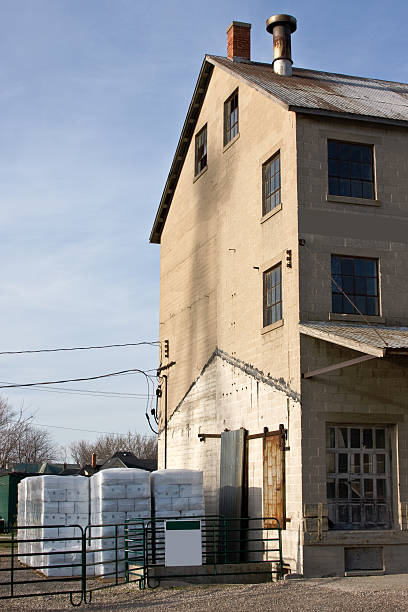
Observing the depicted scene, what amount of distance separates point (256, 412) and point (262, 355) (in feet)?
4.57

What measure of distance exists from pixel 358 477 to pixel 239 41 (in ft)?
49.5

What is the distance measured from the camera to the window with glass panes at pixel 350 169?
18.3 meters

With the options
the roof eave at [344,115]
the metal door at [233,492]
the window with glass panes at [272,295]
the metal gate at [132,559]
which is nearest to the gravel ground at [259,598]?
the metal gate at [132,559]

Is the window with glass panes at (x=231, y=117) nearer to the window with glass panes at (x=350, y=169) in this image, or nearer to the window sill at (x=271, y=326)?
the window with glass panes at (x=350, y=169)

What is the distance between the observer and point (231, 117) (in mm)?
23125

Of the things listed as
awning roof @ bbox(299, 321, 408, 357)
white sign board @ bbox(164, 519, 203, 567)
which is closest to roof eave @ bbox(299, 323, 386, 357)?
awning roof @ bbox(299, 321, 408, 357)

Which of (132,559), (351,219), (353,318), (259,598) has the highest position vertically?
(351,219)

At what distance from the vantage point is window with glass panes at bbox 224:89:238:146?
22741 millimetres

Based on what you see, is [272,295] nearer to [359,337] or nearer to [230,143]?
[359,337]

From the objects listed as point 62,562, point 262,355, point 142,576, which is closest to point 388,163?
point 262,355

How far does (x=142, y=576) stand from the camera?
15.5 m

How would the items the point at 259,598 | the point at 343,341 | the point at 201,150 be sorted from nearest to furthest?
the point at 259,598
the point at 343,341
the point at 201,150

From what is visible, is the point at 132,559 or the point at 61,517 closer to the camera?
the point at 132,559

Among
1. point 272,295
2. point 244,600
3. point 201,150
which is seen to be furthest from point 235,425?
point 201,150
